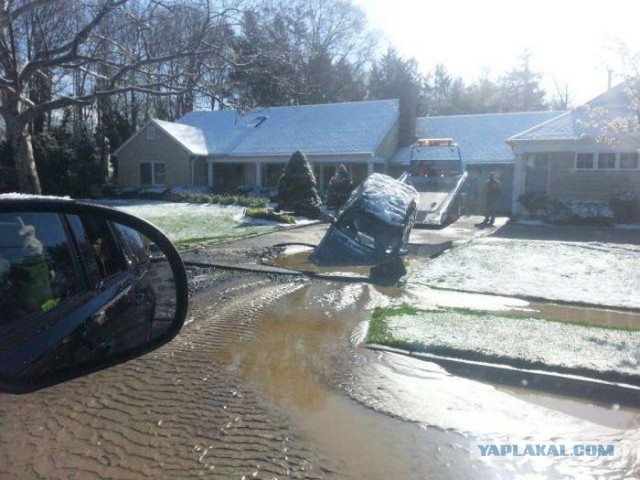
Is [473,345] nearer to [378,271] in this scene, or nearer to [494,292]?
[494,292]

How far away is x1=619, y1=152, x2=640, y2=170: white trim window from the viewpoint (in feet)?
67.9

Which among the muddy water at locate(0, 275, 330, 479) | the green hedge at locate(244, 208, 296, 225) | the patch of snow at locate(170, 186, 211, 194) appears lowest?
the muddy water at locate(0, 275, 330, 479)

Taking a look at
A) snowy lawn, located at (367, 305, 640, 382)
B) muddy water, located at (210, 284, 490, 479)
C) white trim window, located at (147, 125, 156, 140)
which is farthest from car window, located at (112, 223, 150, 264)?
white trim window, located at (147, 125, 156, 140)

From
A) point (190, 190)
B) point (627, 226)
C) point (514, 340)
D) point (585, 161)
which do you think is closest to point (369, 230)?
point (514, 340)

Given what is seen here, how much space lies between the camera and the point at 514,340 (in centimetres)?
637

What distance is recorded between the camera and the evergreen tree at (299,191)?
21703mm

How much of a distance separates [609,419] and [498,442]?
1.19m

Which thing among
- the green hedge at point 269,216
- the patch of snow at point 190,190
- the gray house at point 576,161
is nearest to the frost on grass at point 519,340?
the green hedge at point 269,216

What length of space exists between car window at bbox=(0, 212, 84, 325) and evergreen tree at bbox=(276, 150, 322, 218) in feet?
63.0

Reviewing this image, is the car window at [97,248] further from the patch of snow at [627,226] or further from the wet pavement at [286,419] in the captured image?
the patch of snow at [627,226]

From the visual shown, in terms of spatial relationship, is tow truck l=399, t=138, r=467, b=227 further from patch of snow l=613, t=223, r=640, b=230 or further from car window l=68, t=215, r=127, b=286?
car window l=68, t=215, r=127, b=286

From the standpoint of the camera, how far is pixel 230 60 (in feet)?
49.6

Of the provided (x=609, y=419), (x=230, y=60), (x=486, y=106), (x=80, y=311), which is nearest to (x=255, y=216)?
(x=230, y=60)

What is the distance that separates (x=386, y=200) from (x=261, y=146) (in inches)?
801
